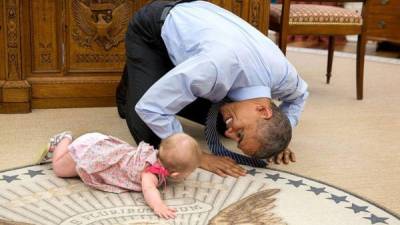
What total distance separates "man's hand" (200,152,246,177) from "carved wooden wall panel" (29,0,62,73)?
122 centimetres

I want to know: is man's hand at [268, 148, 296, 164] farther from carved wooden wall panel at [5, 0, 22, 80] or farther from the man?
carved wooden wall panel at [5, 0, 22, 80]

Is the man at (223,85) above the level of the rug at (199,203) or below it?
above

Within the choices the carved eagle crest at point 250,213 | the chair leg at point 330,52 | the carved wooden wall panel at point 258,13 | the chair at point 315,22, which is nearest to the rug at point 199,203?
the carved eagle crest at point 250,213

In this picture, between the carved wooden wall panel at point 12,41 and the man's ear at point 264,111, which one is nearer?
the man's ear at point 264,111

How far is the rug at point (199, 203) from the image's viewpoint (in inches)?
68.6

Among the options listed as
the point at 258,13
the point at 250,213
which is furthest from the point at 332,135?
the point at 250,213

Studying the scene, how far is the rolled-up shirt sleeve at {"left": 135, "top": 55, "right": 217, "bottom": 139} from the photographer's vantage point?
187 cm

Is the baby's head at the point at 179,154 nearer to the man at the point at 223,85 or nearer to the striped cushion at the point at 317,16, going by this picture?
the man at the point at 223,85

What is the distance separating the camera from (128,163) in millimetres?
1912

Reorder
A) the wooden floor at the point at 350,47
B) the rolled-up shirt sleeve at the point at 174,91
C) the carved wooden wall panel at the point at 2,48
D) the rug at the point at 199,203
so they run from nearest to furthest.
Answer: the rug at the point at 199,203 → the rolled-up shirt sleeve at the point at 174,91 → the carved wooden wall panel at the point at 2,48 → the wooden floor at the point at 350,47

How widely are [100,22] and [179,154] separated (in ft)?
4.76

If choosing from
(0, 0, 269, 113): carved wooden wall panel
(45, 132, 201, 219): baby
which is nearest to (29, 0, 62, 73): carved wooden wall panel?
(0, 0, 269, 113): carved wooden wall panel

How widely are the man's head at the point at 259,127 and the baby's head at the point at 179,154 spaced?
0.65ft

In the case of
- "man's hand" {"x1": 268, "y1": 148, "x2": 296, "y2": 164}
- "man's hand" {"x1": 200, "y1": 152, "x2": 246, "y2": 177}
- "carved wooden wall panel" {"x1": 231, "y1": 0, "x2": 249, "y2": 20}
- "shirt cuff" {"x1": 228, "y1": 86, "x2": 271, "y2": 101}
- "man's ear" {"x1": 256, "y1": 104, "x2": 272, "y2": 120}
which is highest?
"carved wooden wall panel" {"x1": 231, "y1": 0, "x2": 249, "y2": 20}
